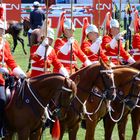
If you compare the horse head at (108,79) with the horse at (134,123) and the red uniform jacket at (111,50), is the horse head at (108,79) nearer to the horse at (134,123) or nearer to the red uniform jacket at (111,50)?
the horse at (134,123)

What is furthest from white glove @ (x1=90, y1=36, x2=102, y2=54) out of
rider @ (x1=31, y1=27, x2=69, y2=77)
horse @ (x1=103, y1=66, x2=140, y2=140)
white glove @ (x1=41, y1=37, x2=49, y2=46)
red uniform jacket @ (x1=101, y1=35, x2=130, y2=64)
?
white glove @ (x1=41, y1=37, x2=49, y2=46)

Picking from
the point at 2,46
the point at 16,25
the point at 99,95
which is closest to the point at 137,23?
the point at 99,95

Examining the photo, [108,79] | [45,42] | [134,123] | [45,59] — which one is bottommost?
[134,123]

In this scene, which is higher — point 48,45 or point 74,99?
point 48,45

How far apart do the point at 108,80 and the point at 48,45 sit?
1380mm

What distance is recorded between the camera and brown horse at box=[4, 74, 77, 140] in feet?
35.0

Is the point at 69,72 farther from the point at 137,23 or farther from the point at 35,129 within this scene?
the point at 137,23

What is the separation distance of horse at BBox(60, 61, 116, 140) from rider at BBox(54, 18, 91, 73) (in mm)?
1220

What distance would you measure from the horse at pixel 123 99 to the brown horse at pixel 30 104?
2.07 m

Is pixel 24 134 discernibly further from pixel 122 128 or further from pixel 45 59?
pixel 122 128

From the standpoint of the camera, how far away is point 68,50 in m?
13.0

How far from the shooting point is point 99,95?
1190cm

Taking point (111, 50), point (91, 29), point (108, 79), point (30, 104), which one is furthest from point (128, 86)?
point (30, 104)

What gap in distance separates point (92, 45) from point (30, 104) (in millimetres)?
3262
